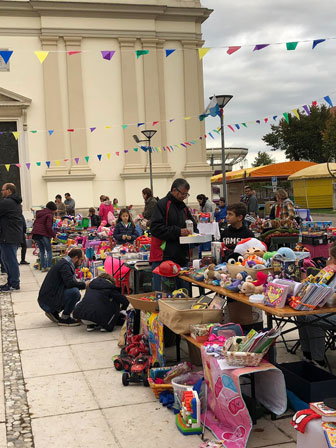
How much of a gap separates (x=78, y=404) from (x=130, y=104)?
67.8ft

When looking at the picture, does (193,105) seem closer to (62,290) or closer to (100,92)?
(100,92)

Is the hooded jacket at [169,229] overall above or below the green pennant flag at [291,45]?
below

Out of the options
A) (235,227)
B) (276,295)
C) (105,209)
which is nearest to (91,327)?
(235,227)

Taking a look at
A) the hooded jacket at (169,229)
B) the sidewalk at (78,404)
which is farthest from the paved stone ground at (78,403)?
the hooded jacket at (169,229)

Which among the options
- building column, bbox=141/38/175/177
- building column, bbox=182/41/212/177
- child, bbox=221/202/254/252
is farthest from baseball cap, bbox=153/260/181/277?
building column, bbox=182/41/212/177

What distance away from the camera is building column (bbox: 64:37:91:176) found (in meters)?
23.3

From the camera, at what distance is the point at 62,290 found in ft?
24.5

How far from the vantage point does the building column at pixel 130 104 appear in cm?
2391

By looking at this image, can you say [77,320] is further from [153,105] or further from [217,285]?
[153,105]

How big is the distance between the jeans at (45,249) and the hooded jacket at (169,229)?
22.1 feet

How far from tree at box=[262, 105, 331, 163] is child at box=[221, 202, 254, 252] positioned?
40.4 meters

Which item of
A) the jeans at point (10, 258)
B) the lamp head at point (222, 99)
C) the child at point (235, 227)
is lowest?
the jeans at point (10, 258)

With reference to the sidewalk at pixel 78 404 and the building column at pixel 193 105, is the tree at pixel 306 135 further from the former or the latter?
the sidewalk at pixel 78 404

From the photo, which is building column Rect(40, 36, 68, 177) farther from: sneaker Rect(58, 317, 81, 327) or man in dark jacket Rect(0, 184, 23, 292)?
sneaker Rect(58, 317, 81, 327)
